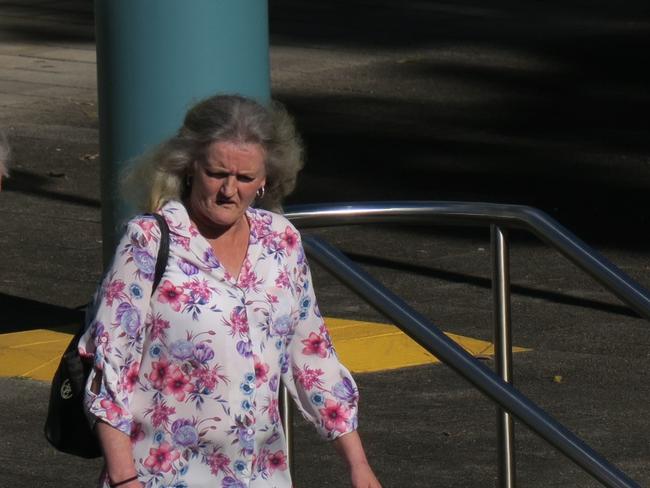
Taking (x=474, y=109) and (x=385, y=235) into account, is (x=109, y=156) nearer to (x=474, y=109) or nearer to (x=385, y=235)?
(x=385, y=235)

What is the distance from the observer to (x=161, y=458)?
3.72 m

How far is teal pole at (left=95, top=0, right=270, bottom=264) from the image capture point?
25.0ft

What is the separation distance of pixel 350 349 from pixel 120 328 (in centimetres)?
452

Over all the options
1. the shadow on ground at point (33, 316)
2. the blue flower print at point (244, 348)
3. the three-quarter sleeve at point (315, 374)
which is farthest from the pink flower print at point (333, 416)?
the shadow on ground at point (33, 316)

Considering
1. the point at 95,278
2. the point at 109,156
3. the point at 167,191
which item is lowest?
the point at 95,278

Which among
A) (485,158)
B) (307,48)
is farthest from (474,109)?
(307,48)

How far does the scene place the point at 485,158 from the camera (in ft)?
43.0

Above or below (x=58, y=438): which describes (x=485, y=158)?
below

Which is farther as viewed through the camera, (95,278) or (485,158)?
(485,158)

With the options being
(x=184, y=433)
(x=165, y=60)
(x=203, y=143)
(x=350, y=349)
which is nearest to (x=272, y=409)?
(x=184, y=433)

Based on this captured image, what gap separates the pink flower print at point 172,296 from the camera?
3648 mm

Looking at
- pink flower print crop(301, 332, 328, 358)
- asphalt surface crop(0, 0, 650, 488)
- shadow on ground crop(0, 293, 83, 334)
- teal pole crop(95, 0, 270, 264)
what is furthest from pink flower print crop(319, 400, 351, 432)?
shadow on ground crop(0, 293, 83, 334)

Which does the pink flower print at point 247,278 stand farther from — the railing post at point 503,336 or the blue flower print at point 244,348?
the railing post at point 503,336

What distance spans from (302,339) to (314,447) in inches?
109
